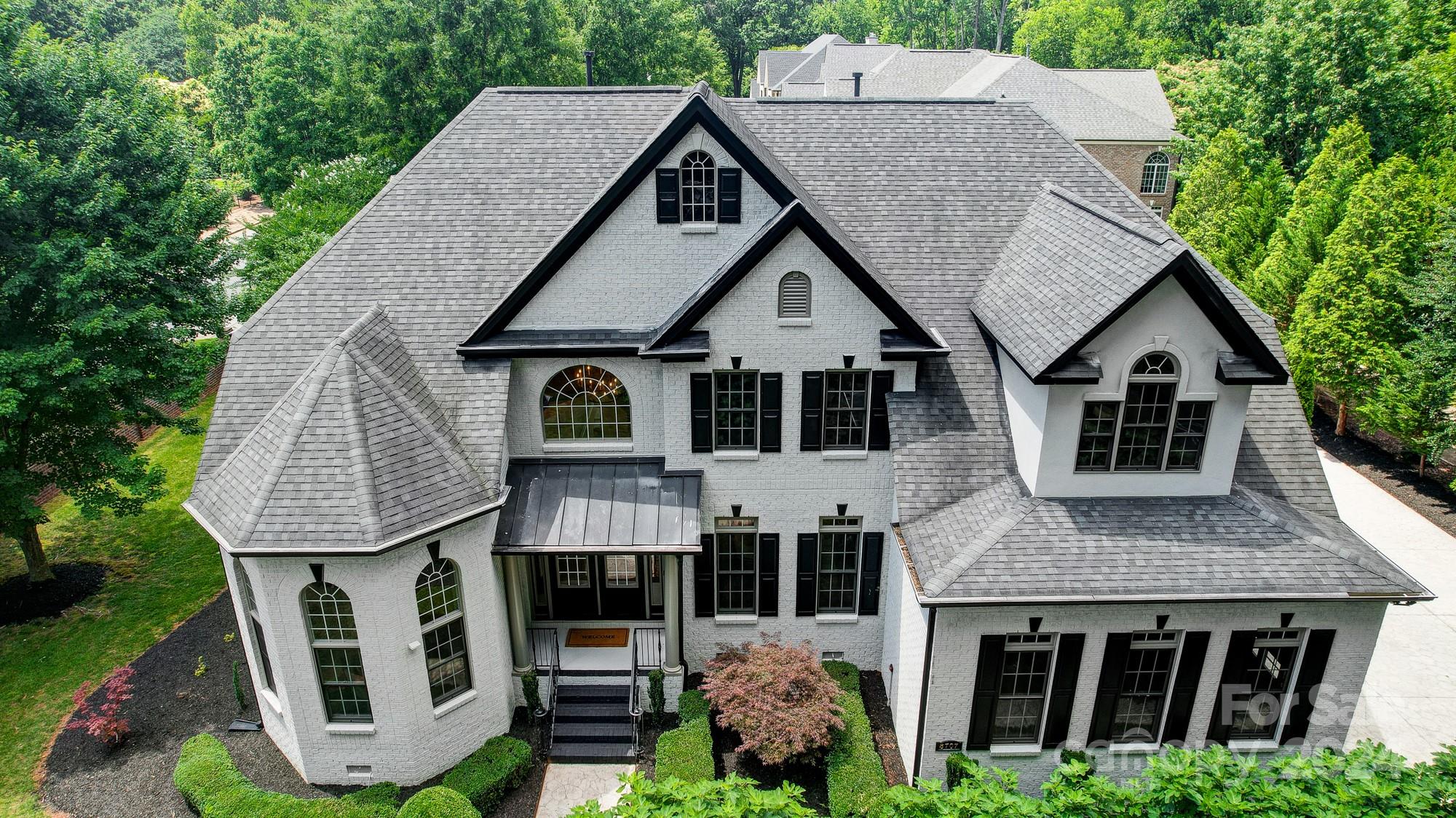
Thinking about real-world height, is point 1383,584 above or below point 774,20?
below

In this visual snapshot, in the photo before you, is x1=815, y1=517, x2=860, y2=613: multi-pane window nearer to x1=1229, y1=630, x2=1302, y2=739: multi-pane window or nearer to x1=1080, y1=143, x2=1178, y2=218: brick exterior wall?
x1=1229, y1=630, x2=1302, y2=739: multi-pane window

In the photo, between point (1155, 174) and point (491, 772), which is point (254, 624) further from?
point (1155, 174)

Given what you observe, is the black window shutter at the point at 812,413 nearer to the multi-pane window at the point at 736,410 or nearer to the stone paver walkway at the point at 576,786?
the multi-pane window at the point at 736,410

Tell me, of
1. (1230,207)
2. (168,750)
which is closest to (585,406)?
(168,750)

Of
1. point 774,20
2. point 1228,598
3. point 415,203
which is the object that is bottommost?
point 1228,598

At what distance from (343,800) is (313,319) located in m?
9.58

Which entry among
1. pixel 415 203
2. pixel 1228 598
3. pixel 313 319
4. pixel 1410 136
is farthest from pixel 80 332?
pixel 1410 136

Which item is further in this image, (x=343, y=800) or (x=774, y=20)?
(x=774, y=20)

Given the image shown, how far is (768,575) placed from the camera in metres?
19.0

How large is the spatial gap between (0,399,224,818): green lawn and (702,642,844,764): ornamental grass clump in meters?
13.2

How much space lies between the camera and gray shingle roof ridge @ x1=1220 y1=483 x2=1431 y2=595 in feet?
49.5

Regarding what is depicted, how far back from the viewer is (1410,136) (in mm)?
40469

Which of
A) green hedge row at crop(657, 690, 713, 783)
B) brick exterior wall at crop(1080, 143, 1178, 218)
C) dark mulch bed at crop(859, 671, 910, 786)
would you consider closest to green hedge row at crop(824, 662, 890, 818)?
dark mulch bed at crop(859, 671, 910, 786)

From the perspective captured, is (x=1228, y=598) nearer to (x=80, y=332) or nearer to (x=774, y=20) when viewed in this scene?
(x=80, y=332)
